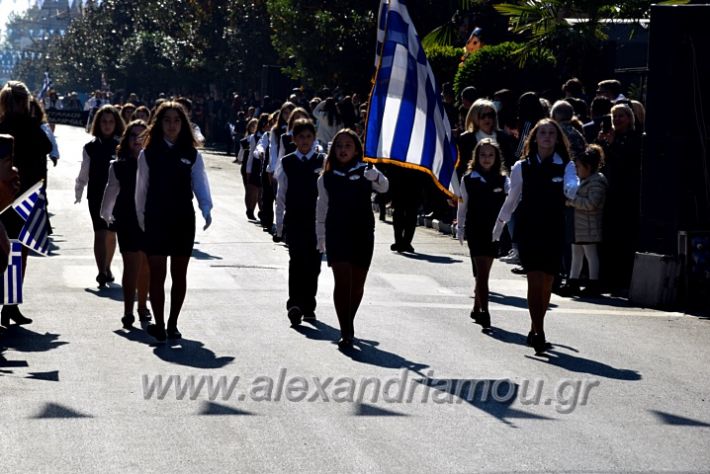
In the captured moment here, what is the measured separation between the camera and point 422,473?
271 inches

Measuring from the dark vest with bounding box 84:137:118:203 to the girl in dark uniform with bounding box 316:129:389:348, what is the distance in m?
3.57

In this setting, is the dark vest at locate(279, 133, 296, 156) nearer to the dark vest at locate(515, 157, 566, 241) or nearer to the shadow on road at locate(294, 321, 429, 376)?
the shadow on road at locate(294, 321, 429, 376)

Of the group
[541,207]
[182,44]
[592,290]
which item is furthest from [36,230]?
[182,44]

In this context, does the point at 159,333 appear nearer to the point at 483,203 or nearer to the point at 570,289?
the point at 483,203

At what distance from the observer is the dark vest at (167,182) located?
1087 centimetres

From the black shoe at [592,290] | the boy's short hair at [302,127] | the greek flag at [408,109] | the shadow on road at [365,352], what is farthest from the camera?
the black shoe at [592,290]

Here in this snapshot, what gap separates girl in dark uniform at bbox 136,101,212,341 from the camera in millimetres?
10844

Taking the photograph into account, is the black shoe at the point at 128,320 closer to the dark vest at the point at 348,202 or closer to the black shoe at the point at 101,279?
the dark vest at the point at 348,202

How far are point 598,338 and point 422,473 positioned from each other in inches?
194

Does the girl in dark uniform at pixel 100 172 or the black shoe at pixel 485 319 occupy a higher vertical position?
the girl in dark uniform at pixel 100 172

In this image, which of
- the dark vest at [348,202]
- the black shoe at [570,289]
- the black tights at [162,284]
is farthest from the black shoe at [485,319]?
the black shoe at [570,289]

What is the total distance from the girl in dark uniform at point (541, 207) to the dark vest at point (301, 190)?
1.89m

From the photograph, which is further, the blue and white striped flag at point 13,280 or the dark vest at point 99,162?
the dark vest at point 99,162

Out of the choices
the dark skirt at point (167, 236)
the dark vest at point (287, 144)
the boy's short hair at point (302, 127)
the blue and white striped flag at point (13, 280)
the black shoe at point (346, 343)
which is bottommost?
the black shoe at point (346, 343)
